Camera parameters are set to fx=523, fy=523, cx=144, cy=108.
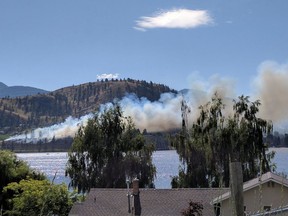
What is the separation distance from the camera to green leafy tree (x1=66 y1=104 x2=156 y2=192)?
1777 inches

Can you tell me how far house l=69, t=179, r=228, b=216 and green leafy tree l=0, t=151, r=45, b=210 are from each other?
27.8ft

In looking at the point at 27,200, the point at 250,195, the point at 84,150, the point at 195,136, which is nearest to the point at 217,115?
the point at 195,136

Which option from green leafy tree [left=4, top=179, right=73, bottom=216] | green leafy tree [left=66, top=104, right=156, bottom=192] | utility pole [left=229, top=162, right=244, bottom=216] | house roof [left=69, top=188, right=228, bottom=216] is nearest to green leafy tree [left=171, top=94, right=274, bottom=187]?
green leafy tree [left=66, top=104, right=156, bottom=192]

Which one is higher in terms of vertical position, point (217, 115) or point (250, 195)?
point (217, 115)

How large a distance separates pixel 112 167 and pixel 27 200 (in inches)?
564

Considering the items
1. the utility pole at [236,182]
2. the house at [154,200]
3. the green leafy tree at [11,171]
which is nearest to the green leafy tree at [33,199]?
the house at [154,200]

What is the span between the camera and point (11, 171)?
39.5 meters

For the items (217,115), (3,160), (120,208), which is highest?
(217,115)

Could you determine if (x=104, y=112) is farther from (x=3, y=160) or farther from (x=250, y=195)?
(x=250, y=195)

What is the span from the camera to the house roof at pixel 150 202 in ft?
98.1

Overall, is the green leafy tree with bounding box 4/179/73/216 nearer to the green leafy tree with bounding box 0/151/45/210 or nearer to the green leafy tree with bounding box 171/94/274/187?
the green leafy tree with bounding box 0/151/45/210

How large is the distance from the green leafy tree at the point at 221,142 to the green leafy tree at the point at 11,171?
12.2 m

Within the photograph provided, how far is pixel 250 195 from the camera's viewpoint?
1126 inches

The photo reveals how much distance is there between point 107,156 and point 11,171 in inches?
364
